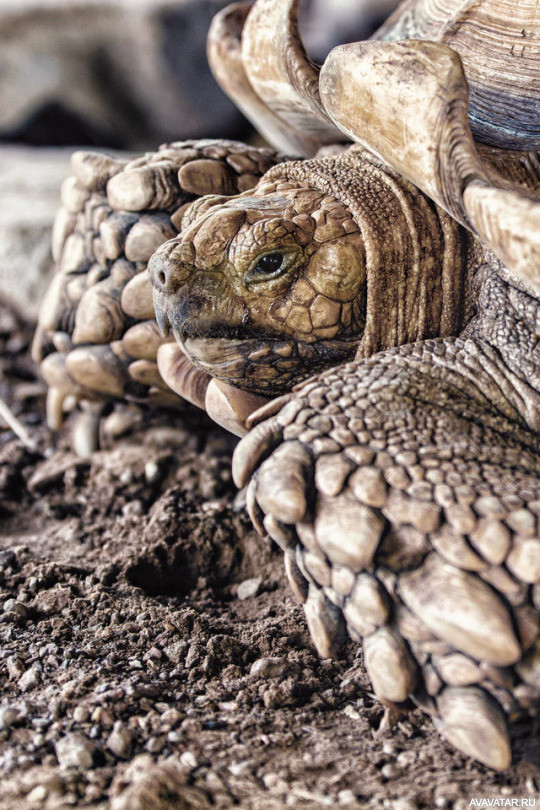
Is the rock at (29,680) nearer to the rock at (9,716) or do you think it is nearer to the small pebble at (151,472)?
the rock at (9,716)

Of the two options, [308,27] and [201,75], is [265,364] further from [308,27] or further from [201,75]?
[201,75]

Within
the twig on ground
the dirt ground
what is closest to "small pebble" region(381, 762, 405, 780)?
the dirt ground

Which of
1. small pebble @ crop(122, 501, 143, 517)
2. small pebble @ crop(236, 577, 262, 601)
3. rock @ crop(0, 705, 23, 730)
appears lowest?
small pebble @ crop(122, 501, 143, 517)

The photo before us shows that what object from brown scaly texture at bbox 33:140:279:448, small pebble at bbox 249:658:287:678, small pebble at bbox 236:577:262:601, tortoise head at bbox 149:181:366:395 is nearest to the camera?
small pebble at bbox 249:658:287:678

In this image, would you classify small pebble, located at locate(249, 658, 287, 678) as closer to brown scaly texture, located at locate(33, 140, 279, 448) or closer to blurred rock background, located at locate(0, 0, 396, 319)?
brown scaly texture, located at locate(33, 140, 279, 448)

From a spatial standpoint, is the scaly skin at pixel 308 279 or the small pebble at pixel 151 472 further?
the small pebble at pixel 151 472

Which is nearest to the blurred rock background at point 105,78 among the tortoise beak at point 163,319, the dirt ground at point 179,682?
the dirt ground at point 179,682
